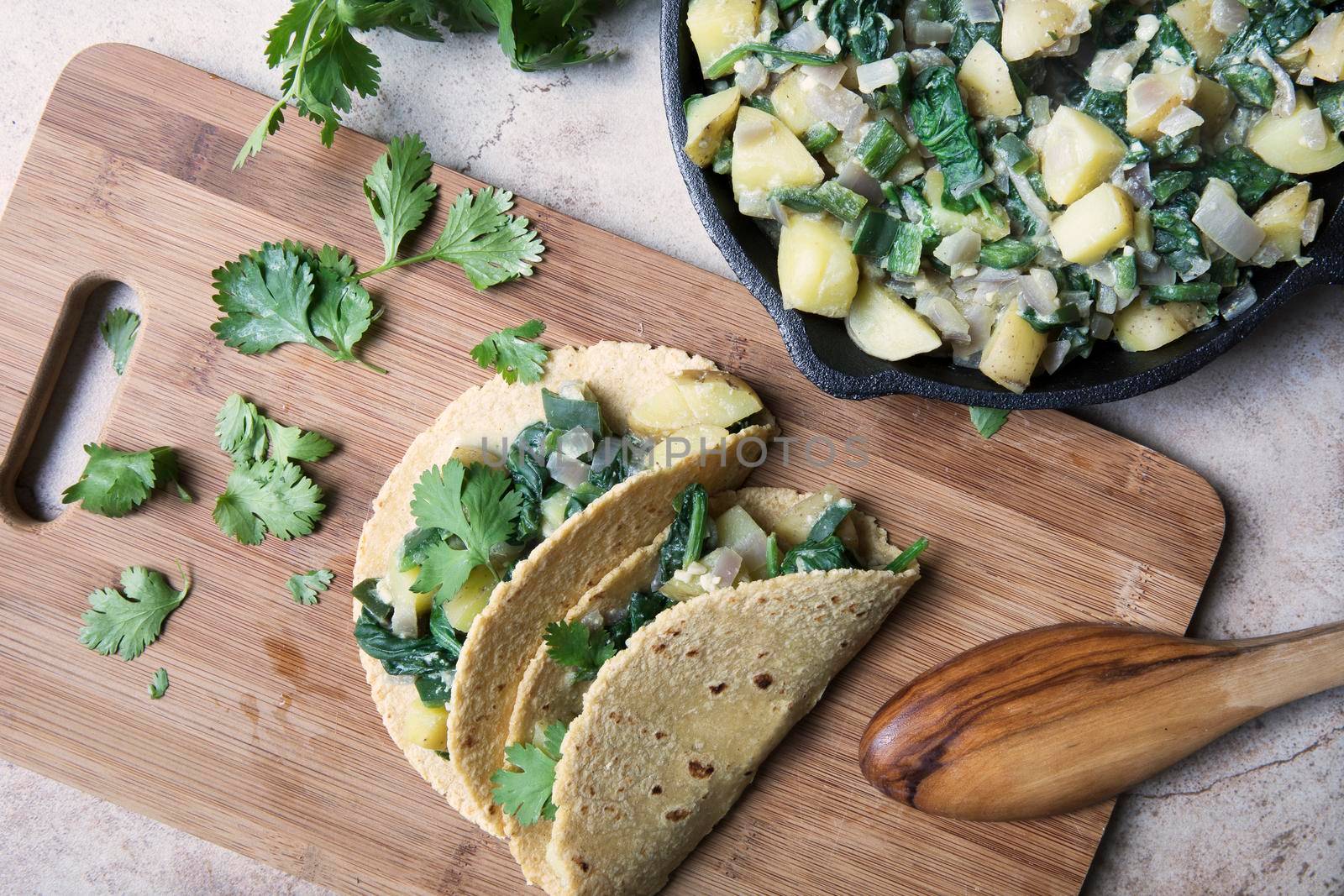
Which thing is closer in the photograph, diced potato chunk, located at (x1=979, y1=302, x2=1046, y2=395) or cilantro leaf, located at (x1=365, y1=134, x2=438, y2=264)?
diced potato chunk, located at (x1=979, y1=302, x2=1046, y2=395)

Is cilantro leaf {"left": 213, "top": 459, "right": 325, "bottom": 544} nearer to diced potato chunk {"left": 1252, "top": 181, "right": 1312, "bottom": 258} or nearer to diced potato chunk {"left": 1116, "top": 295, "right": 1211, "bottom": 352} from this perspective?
diced potato chunk {"left": 1116, "top": 295, "right": 1211, "bottom": 352}

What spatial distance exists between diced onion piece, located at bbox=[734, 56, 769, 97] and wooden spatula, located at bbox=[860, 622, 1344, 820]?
1846 mm

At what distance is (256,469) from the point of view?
3.21 meters

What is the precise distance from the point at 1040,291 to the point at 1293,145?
71cm

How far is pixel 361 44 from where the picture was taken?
3.25m

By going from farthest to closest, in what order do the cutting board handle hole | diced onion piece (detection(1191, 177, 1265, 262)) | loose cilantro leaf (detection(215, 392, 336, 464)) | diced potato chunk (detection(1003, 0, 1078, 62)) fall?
the cutting board handle hole → loose cilantro leaf (detection(215, 392, 336, 464)) → diced onion piece (detection(1191, 177, 1265, 262)) → diced potato chunk (detection(1003, 0, 1078, 62))

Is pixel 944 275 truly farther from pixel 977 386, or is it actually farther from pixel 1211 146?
pixel 1211 146

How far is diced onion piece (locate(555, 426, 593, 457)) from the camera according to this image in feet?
9.91

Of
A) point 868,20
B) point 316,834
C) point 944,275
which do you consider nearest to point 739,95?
point 868,20

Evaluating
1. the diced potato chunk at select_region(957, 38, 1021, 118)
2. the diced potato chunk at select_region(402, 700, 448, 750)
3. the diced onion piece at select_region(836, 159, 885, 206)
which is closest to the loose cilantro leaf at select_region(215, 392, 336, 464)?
the diced potato chunk at select_region(402, 700, 448, 750)

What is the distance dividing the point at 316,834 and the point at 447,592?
1041 mm

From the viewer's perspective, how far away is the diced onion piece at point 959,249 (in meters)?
2.59

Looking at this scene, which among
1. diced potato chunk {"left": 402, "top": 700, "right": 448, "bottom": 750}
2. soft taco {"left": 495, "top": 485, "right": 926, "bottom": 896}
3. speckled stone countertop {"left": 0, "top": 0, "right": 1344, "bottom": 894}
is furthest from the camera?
speckled stone countertop {"left": 0, "top": 0, "right": 1344, "bottom": 894}

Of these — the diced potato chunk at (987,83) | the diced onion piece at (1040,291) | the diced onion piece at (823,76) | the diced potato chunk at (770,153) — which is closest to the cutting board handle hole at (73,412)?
the diced potato chunk at (770,153)
